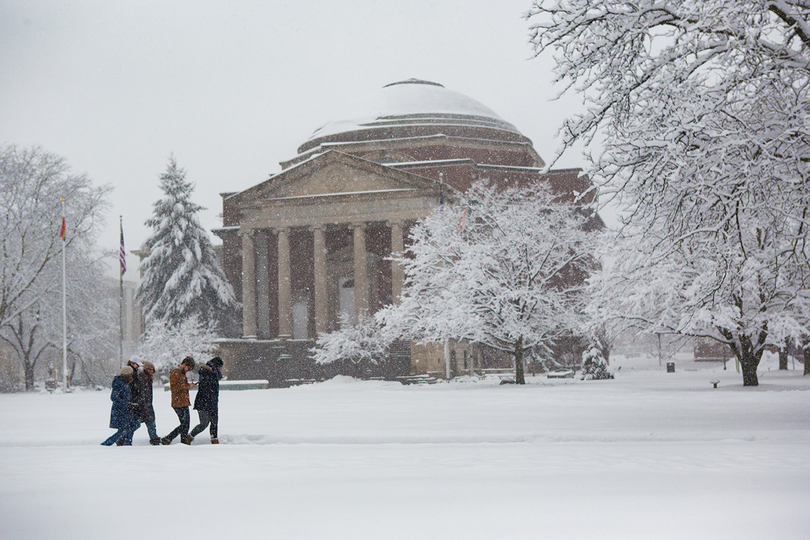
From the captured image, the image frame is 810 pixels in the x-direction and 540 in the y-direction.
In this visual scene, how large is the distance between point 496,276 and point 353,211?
1543 centimetres

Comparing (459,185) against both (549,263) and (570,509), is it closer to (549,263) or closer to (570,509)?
(549,263)

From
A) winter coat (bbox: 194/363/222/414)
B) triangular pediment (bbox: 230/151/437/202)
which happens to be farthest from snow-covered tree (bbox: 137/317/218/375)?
winter coat (bbox: 194/363/222/414)

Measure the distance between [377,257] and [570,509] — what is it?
149ft

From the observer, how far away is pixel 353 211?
46.9m

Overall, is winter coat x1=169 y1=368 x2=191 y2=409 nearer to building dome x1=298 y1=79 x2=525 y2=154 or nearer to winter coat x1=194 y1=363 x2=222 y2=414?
winter coat x1=194 y1=363 x2=222 y2=414

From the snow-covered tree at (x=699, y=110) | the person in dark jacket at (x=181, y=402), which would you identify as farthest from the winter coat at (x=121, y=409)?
the snow-covered tree at (x=699, y=110)

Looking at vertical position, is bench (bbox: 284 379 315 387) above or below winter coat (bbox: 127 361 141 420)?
below

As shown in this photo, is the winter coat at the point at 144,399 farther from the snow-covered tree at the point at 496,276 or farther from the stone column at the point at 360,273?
the stone column at the point at 360,273

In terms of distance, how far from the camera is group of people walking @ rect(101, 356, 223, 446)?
13.7m

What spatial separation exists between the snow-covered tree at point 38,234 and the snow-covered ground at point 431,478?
23568mm

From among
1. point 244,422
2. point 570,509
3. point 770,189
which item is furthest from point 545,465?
point 244,422

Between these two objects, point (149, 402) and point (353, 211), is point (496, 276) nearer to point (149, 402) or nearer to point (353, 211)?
point (353, 211)

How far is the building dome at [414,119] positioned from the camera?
2156 inches

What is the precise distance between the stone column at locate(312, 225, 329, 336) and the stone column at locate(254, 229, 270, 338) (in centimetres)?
439
